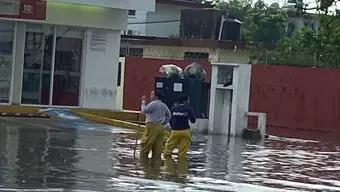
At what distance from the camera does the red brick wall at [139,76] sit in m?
40.9

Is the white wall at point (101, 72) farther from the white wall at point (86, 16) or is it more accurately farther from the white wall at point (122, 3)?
the white wall at point (122, 3)

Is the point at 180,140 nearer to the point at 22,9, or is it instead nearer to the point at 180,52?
the point at 22,9

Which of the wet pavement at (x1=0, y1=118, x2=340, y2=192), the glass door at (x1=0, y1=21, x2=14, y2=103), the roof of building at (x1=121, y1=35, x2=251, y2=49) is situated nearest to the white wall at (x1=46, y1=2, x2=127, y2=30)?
the glass door at (x1=0, y1=21, x2=14, y2=103)

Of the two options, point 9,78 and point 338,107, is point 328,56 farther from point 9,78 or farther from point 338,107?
point 9,78

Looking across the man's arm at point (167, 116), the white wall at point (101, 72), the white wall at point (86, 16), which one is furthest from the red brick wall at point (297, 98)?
the man's arm at point (167, 116)

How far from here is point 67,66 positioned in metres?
32.6

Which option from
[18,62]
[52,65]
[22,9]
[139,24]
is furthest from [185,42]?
[22,9]

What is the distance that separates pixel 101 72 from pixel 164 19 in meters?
32.6

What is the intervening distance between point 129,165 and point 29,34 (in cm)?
1412

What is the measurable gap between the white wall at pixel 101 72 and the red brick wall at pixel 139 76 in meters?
7.49

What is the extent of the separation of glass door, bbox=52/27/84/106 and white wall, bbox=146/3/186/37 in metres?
31.9

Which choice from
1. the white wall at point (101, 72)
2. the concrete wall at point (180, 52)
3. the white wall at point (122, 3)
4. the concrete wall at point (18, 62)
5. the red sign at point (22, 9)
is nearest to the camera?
the red sign at point (22, 9)

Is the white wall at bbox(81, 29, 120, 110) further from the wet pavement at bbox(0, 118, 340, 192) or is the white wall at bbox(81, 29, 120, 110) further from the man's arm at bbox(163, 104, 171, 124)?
the man's arm at bbox(163, 104, 171, 124)

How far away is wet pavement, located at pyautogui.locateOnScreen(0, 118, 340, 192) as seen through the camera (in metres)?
15.7
